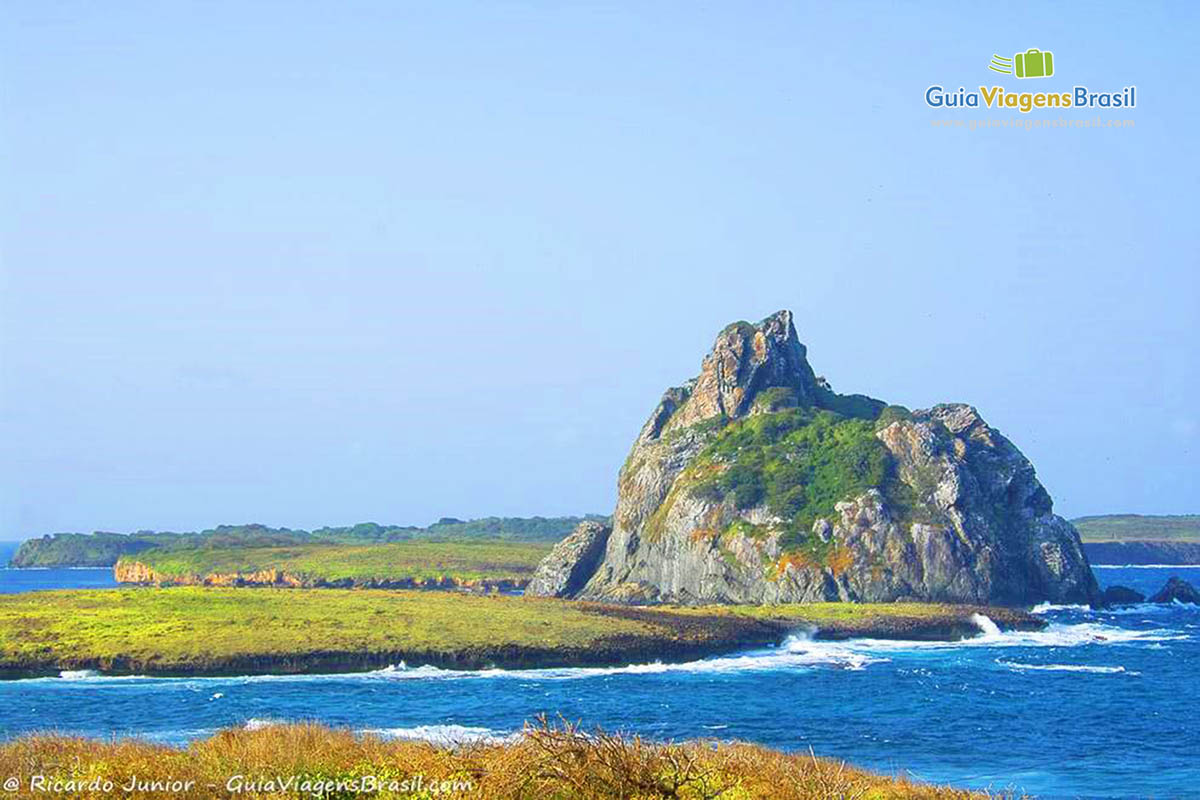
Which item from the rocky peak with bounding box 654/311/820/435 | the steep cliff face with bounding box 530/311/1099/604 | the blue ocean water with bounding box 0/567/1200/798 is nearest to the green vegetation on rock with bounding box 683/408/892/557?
the steep cliff face with bounding box 530/311/1099/604

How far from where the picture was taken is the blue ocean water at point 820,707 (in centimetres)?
4844

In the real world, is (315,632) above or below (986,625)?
above

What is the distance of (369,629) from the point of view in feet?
269

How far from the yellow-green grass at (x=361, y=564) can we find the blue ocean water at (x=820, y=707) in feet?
284

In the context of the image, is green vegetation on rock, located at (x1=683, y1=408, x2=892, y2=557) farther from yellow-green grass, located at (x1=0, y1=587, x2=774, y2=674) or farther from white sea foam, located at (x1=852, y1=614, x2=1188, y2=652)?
yellow-green grass, located at (x1=0, y1=587, x2=774, y2=674)

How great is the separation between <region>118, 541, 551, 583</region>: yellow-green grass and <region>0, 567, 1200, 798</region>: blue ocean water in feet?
284

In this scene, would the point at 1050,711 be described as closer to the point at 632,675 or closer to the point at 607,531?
the point at 632,675

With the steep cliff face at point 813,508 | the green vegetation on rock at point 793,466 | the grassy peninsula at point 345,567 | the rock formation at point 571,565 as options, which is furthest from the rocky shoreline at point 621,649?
the grassy peninsula at point 345,567

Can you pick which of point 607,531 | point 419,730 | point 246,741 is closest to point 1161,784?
point 419,730

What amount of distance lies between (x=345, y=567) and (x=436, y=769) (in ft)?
505

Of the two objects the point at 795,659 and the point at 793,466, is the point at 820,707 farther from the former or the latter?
the point at 793,466

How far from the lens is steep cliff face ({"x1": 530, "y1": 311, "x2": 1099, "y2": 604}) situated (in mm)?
118750

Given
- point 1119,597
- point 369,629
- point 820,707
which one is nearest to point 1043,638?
point 1119,597

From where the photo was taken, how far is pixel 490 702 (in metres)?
61.6
